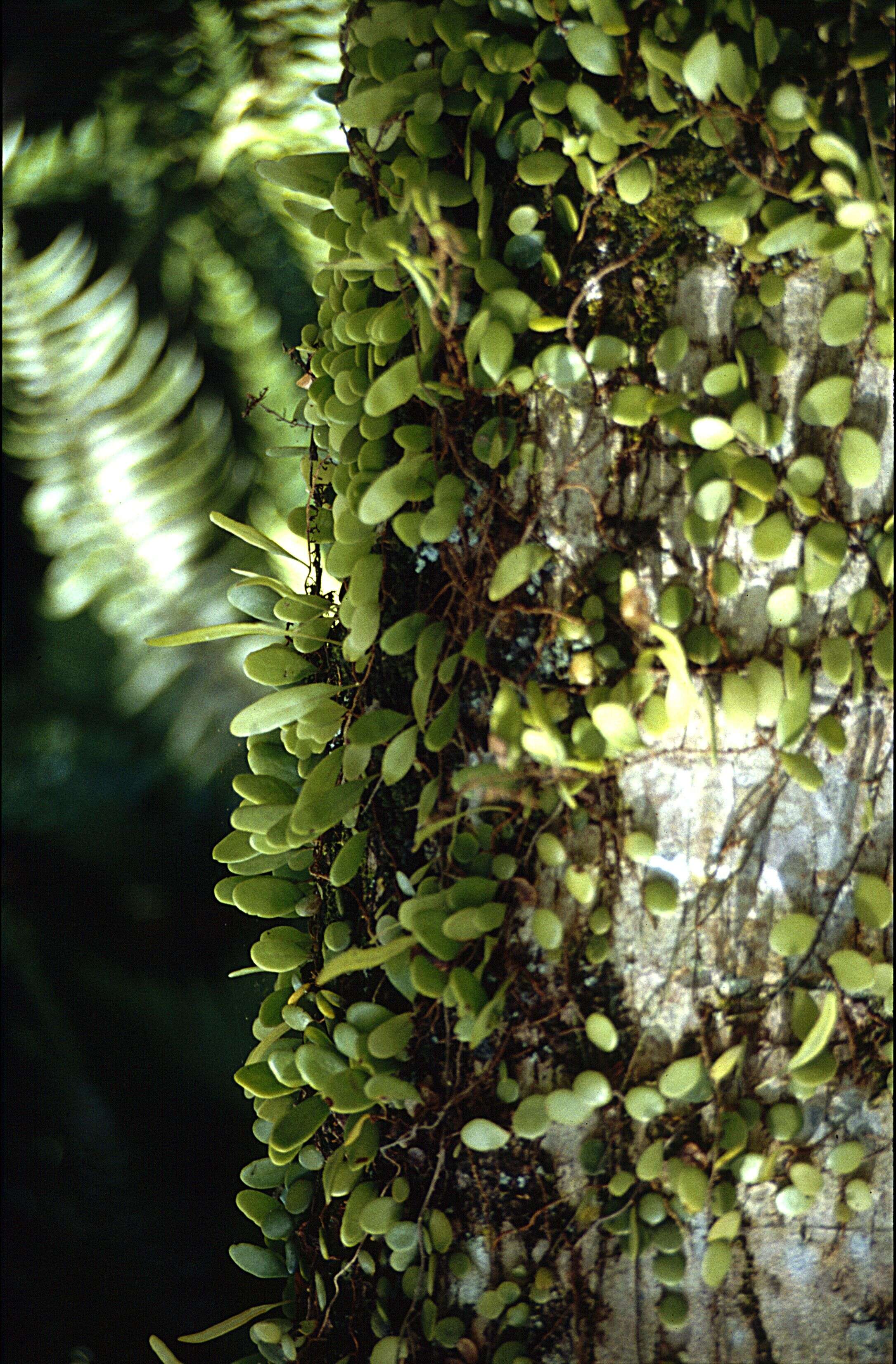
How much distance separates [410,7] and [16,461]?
1.42 m

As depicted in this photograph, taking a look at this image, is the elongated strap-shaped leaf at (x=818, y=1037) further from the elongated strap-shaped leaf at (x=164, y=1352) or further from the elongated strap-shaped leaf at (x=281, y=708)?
the elongated strap-shaped leaf at (x=164, y=1352)

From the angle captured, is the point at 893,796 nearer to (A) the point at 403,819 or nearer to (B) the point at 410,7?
(A) the point at 403,819

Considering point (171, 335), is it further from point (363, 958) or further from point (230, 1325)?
point (230, 1325)

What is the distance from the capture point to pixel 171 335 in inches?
73.7

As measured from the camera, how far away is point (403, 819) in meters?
0.72

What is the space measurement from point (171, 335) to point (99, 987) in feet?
4.40

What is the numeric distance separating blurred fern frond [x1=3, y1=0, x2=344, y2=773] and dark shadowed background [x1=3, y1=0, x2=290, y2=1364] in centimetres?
7

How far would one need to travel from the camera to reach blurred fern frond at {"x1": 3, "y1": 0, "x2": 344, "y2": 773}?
1780 millimetres

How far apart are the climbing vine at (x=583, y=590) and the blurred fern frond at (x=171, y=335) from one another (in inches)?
45.6

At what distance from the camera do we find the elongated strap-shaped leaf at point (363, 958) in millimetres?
667

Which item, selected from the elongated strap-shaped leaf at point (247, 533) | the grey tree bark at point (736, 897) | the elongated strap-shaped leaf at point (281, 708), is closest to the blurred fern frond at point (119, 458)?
the elongated strap-shaped leaf at point (247, 533)

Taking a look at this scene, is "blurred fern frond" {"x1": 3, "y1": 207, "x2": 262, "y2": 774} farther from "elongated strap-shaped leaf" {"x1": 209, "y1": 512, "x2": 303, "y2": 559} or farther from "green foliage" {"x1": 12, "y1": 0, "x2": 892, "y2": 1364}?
"green foliage" {"x1": 12, "y1": 0, "x2": 892, "y2": 1364}

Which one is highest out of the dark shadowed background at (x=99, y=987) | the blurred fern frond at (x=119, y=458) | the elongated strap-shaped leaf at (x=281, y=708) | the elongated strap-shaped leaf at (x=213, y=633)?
the blurred fern frond at (x=119, y=458)

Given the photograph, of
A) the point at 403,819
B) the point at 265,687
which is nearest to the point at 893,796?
the point at 403,819
